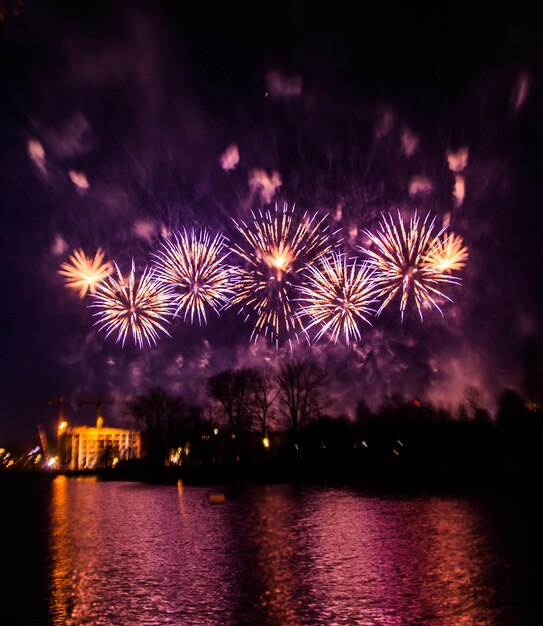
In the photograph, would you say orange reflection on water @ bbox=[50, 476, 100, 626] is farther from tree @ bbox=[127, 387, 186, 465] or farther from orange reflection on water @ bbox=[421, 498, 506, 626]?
tree @ bbox=[127, 387, 186, 465]

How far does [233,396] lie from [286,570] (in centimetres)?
6812

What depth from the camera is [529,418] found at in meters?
54.2

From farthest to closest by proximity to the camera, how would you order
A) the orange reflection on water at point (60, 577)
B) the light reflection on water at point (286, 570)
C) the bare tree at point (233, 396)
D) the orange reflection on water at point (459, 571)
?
1. the bare tree at point (233, 396)
2. the orange reflection on water at point (60, 577)
3. the light reflection on water at point (286, 570)
4. the orange reflection on water at point (459, 571)

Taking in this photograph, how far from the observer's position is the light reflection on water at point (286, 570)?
32.6 ft

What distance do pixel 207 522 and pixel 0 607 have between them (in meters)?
13.7

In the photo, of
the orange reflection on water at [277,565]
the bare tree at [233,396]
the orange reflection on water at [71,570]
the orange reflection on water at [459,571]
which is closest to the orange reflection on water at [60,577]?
the orange reflection on water at [71,570]

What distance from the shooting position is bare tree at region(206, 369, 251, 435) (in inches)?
3147

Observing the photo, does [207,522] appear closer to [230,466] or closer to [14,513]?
[14,513]

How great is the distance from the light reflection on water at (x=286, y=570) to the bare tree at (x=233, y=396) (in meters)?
54.8

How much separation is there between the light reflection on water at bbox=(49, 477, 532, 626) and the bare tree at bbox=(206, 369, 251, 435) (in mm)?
54770

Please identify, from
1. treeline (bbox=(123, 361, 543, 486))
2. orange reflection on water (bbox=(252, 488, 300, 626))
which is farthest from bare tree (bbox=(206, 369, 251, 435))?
orange reflection on water (bbox=(252, 488, 300, 626))

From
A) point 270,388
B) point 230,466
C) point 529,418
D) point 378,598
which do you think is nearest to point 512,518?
point 378,598

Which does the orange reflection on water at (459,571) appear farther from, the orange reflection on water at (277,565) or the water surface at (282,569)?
the orange reflection on water at (277,565)

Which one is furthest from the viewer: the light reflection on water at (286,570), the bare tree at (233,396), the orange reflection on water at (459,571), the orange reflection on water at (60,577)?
the bare tree at (233,396)
